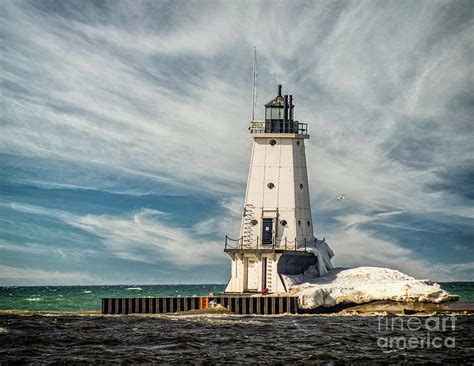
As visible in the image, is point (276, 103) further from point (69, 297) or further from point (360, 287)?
point (69, 297)

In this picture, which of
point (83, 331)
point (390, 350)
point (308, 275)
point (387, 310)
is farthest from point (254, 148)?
point (390, 350)

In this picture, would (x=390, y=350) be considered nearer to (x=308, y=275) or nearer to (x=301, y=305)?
(x=301, y=305)

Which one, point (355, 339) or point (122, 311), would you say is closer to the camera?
point (355, 339)

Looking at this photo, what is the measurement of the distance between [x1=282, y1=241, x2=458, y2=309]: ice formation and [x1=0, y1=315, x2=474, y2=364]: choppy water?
4.56 meters

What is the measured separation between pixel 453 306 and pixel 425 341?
15502mm

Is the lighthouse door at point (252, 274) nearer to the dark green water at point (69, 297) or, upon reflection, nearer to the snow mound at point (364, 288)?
the snow mound at point (364, 288)

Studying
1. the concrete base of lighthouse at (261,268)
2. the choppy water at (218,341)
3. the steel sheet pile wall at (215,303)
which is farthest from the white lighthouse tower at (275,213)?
the choppy water at (218,341)

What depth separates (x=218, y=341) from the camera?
29.0 metres

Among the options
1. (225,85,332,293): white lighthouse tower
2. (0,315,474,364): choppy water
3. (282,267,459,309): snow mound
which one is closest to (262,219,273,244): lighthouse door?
(225,85,332,293): white lighthouse tower

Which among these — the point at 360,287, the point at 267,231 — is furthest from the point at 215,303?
the point at 360,287

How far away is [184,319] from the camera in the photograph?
129 feet

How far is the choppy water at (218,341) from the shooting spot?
Result: 24641 millimetres

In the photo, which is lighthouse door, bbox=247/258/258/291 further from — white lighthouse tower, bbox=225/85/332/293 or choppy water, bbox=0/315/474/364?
choppy water, bbox=0/315/474/364

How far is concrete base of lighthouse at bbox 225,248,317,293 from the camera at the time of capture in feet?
157
